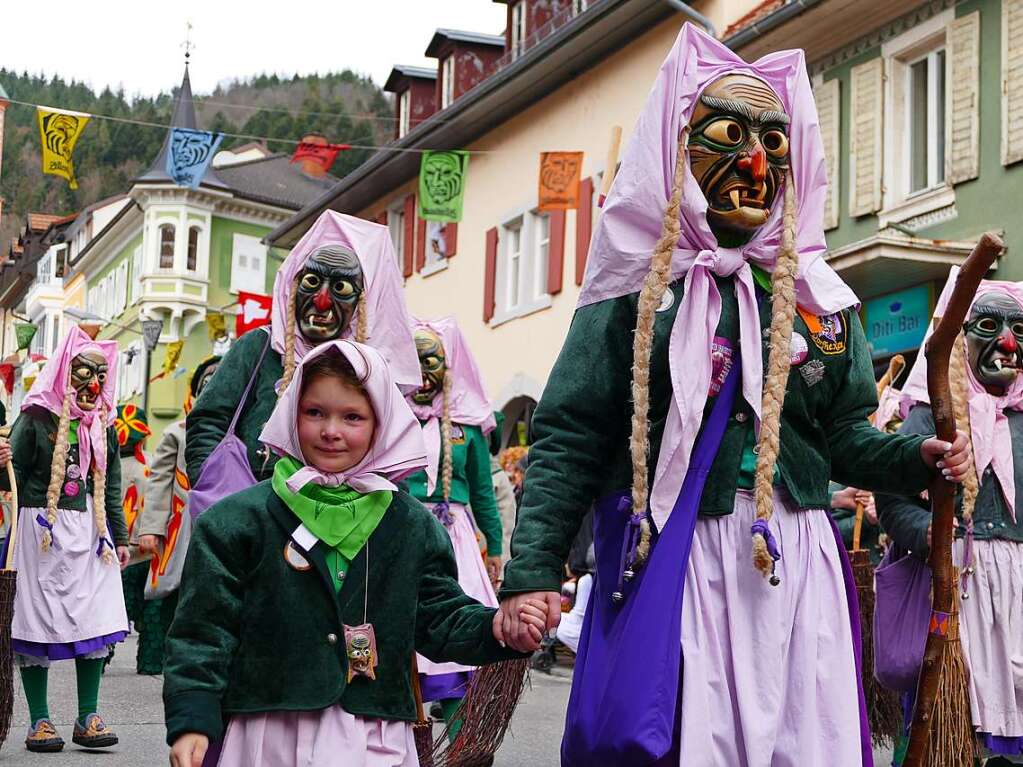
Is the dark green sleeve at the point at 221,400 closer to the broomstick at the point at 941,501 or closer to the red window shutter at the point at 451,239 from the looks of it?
the broomstick at the point at 941,501

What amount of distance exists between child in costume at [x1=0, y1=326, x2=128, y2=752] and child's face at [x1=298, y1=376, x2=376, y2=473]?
520cm

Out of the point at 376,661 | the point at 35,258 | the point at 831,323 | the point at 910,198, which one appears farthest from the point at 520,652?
the point at 35,258

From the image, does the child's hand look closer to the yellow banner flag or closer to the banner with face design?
the yellow banner flag

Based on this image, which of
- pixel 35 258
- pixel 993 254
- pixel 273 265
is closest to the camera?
pixel 993 254

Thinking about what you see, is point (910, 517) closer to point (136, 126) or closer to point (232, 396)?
point (232, 396)

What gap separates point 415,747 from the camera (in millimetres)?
4465

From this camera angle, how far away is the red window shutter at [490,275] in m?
30.6

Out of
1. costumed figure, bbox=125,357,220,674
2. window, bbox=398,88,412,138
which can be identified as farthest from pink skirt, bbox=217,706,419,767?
window, bbox=398,88,412,138

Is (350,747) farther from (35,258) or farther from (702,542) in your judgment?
(35,258)

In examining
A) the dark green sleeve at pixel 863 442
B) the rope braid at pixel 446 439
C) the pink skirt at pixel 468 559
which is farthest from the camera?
the rope braid at pixel 446 439

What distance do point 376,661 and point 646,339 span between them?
1065 millimetres

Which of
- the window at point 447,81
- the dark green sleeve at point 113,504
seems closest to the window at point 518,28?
the window at point 447,81

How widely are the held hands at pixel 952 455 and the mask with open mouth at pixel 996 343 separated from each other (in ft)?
10.5

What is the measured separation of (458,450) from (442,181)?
1669 cm
